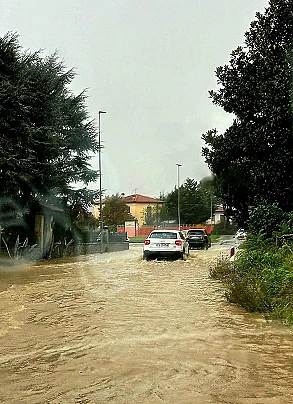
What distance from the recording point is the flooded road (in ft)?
20.5

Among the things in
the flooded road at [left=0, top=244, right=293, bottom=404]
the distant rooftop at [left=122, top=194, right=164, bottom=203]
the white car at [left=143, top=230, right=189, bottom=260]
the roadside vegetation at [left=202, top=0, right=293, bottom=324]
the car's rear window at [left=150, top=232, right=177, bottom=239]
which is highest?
the distant rooftop at [left=122, top=194, right=164, bottom=203]

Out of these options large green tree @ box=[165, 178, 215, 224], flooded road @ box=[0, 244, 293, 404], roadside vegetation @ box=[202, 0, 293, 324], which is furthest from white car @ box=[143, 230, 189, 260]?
large green tree @ box=[165, 178, 215, 224]

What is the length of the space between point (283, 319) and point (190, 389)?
4396 mm

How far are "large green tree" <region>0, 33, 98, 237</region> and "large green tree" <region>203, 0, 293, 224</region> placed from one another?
34.6 ft

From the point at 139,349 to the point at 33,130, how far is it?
19.5m

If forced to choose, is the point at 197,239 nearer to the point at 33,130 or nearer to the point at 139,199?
the point at 33,130

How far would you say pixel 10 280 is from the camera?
1930 cm

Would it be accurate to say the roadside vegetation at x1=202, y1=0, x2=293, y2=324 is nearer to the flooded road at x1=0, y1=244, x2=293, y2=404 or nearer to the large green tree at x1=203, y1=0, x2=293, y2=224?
the large green tree at x1=203, y1=0, x2=293, y2=224

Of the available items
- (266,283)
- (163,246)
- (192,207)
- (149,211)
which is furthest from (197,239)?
(149,211)

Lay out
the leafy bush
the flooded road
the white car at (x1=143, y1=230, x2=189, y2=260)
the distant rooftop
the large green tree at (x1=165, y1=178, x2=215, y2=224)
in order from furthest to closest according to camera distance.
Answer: the distant rooftop → the large green tree at (x1=165, y1=178, x2=215, y2=224) → the white car at (x1=143, y1=230, x2=189, y2=260) → the leafy bush → the flooded road

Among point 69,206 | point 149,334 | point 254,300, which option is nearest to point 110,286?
point 254,300

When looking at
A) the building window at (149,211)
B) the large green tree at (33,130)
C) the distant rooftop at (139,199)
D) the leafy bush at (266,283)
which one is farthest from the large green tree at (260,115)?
the distant rooftop at (139,199)

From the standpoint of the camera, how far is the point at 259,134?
1728cm

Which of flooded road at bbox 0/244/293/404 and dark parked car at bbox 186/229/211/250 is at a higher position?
dark parked car at bbox 186/229/211/250
